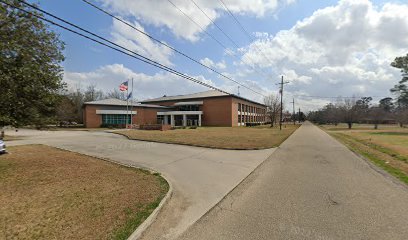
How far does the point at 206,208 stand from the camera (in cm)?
505

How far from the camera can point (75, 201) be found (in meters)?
5.29

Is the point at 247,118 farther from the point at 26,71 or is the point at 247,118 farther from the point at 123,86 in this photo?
the point at 26,71

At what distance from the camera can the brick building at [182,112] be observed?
5094 centimetres

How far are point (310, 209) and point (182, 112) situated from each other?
5485 cm

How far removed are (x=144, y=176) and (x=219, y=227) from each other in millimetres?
4276

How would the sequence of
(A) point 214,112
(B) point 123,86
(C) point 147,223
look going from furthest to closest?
1. (A) point 214,112
2. (B) point 123,86
3. (C) point 147,223

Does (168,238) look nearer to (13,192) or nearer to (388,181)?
(13,192)

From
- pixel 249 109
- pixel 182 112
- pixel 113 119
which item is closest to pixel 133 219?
pixel 113 119

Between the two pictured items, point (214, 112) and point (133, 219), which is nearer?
point (133, 219)

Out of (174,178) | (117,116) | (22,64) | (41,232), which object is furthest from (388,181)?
(117,116)

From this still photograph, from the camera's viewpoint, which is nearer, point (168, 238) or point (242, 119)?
point (168, 238)

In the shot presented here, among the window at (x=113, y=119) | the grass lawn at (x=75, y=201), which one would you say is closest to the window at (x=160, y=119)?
the window at (x=113, y=119)

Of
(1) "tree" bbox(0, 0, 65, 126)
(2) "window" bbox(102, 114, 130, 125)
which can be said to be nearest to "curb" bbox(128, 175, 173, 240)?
(1) "tree" bbox(0, 0, 65, 126)

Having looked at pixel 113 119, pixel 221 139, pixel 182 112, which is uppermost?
pixel 182 112
